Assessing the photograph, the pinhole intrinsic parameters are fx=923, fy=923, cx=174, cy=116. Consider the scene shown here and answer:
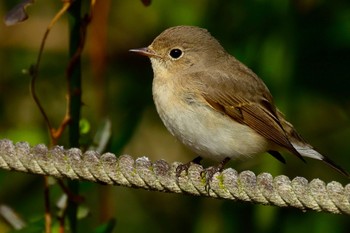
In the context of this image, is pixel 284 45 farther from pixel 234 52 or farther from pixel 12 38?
pixel 12 38

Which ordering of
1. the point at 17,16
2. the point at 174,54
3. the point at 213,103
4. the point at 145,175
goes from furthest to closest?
the point at 174,54 → the point at 213,103 → the point at 17,16 → the point at 145,175

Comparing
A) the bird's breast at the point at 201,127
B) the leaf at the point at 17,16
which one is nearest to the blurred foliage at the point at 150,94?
the bird's breast at the point at 201,127

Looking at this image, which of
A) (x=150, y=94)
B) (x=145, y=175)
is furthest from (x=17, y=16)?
(x=150, y=94)

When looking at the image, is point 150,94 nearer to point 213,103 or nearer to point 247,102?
point 247,102

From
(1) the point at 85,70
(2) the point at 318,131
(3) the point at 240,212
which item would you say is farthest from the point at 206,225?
(1) the point at 85,70

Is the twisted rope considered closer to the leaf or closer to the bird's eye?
the leaf
